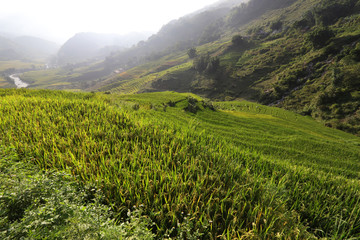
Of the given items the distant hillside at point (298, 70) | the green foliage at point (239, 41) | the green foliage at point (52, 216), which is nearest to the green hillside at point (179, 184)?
the green foliage at point (52, 216)

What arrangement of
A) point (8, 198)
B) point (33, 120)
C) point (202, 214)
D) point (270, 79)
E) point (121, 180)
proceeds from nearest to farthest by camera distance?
point (8, 198), point (202, 214), point (121, 180), point (33, 120), point (270, 79)

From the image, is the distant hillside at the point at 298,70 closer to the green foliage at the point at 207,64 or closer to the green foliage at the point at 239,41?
the green foliage at the point at 207,64

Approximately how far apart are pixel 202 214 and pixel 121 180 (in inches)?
74.8

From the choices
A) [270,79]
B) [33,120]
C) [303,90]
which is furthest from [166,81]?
[33,120]

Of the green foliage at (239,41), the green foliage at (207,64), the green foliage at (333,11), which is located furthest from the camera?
the green foliage at (239,41)

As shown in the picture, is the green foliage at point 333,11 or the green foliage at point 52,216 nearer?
the green foliage at point 52,216

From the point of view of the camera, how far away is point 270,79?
75.1m

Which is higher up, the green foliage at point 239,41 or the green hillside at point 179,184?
the green foliage at point 239,41

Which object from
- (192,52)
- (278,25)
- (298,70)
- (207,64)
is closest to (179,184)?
(298,70)

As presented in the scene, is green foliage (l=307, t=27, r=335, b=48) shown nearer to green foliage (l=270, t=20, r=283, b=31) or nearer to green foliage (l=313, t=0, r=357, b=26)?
green foliage (l=313, t=0, r=357, b=26)

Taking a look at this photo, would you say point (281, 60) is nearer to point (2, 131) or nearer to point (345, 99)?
point (345, 99)

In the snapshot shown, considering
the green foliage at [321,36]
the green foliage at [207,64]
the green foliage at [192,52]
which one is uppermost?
the green foliage at [192,52]

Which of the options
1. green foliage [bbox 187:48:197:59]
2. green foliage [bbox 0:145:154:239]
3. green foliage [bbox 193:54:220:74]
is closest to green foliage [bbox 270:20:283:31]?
green foliage [bbox 193:54:220:74]

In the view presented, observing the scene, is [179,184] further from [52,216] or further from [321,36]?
[321,36]
